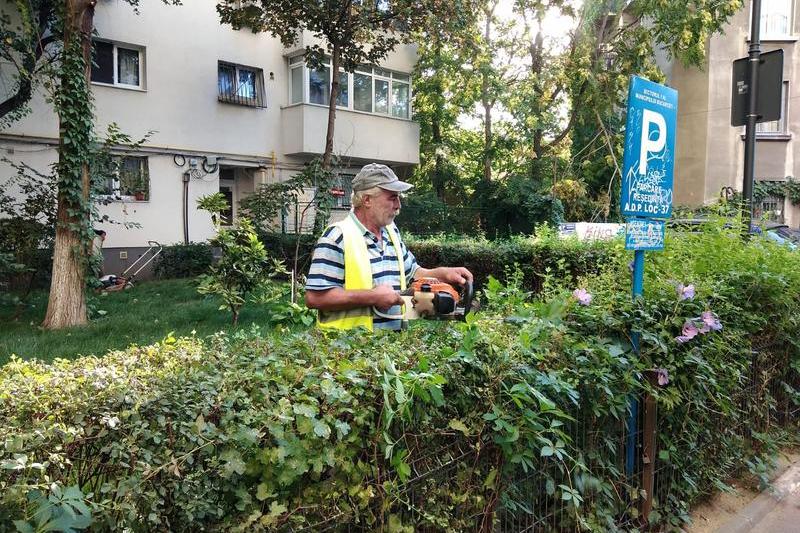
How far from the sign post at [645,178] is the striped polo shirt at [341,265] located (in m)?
1.33

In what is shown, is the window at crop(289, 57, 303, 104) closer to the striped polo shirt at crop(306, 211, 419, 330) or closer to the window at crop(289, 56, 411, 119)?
the window at crop(289, 56, 411, 119)

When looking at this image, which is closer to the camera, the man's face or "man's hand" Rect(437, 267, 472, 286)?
the man's face

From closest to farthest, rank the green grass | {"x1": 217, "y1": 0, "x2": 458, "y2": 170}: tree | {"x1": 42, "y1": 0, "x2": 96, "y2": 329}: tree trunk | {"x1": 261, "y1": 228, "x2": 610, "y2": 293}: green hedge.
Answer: the green grass, {"x1": 42, "y1": 0, "x2": 96, "y2": 329}: tree trunk, {"x1": 261, "y1": 228, "x2": 610, "y2": 293}: green hedge, {"x1": 217, "y1": 0, "x2": 458, "y2": 170}: tree

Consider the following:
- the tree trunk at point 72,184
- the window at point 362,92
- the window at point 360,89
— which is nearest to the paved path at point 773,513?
the tree trunk at point 72,184

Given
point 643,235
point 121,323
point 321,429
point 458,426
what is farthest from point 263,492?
point 121,323

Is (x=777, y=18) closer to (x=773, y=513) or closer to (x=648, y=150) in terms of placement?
(x=648, y=150)

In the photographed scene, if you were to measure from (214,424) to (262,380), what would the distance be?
29cm

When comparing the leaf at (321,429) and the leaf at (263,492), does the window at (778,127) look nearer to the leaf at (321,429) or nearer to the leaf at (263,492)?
the leaf at (321,429)

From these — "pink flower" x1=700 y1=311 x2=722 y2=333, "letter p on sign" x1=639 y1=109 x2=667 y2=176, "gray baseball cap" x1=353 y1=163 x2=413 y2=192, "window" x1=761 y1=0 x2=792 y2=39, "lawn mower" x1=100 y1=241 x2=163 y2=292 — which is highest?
"window" x1=761 y1=0 x2=792 y2=39

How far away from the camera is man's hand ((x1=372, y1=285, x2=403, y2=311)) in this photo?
3.14 metres

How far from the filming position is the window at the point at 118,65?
16.3 meters

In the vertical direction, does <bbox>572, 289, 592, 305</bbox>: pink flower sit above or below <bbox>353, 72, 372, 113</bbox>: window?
below

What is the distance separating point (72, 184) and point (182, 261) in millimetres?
7820

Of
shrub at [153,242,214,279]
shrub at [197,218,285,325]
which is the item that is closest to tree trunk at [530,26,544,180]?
shrub at [153,242,214,279]
